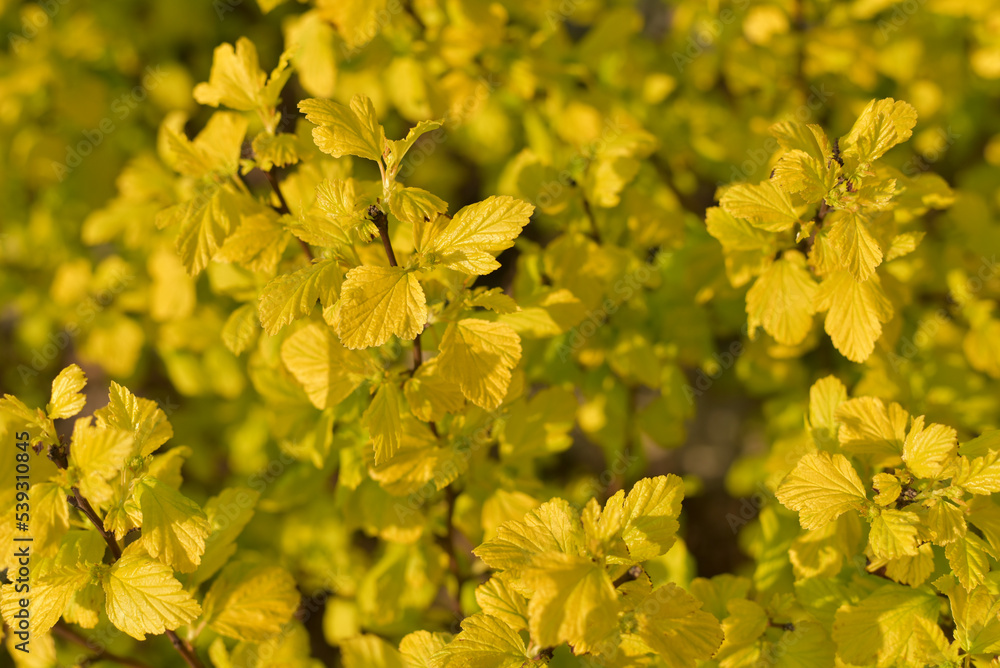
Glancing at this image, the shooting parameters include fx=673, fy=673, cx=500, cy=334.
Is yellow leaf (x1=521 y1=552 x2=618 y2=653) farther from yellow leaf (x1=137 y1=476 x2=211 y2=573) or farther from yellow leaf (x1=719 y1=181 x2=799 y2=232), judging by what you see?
yellow leaf (x1=719 y1=181 x2=799 y2=232)

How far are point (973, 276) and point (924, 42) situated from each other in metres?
1.20

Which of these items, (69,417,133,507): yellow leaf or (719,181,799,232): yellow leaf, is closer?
(69,417,133,507): yellow leaf

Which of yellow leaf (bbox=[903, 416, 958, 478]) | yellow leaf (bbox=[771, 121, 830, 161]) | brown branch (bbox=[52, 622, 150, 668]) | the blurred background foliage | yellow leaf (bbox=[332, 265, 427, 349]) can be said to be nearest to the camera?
yellow leaf (bbox=[332, 265, 427, 349])

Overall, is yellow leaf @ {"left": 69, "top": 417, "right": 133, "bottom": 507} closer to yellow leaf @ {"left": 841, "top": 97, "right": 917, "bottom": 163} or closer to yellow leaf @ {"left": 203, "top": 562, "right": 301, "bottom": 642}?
yellow leaf @ {"left": 203, "top": 562, "right": 301, "bottom": 642}

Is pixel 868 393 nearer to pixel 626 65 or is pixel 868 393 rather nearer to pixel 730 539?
pixel 626 65

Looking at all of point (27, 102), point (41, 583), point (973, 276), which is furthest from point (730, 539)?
point (27, 102)

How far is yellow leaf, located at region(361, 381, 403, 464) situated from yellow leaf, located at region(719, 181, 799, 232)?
904 mm

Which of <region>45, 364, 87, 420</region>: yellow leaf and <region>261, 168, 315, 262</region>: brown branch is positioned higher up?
<region>261, 168, 315, 262</region>: brown branch

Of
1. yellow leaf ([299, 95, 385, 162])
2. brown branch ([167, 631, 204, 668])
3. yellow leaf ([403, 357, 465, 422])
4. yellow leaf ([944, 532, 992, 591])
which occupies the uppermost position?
yellow leaf ([299, 95, 385, 162])

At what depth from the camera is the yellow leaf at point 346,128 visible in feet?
4.38

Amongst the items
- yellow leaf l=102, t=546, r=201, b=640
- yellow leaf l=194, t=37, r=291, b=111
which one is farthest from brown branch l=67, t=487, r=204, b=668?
yellow leaf l=194, t=37, r=291, b=111

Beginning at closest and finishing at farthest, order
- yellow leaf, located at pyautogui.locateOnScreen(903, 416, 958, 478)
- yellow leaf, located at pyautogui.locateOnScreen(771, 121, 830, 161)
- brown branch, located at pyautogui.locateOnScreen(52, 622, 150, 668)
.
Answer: yellow leaf, located at pyautogui.locateOnScreen(903, 416, 958, 478)
yellow leaf, located at pyautogui.locateOnScreen(771, 121, 830, 161)
brown branch, located at pyautogui.locateOnScreen(52, 622, 150, 668)

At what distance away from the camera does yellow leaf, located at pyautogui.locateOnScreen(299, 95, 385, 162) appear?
1335 millimetres

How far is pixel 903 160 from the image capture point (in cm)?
312
